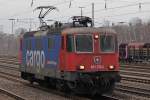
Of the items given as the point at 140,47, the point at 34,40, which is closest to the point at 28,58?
the point at 34,40

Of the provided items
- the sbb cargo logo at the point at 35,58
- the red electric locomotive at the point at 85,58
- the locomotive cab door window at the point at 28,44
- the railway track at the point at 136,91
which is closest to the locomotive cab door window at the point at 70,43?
the red electric locomotive at the point at 85,58

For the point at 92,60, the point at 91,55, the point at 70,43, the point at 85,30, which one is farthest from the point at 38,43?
the point at 92,60

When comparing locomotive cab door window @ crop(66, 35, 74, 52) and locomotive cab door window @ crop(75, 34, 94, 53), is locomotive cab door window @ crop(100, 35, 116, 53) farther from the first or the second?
locomotive cab door window @ crop(66, 35, 74, 52)

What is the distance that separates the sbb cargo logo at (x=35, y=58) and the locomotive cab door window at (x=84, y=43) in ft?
10.5

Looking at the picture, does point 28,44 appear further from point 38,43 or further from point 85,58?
point 85,58

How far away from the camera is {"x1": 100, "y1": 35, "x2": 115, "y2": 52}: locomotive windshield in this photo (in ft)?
56.3

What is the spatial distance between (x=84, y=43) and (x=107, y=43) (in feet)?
3.22

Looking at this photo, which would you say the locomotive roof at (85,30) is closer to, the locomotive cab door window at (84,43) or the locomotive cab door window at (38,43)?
the locomotive cab door window at (84,43)

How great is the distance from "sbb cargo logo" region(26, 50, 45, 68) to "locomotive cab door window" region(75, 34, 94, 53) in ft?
10.5

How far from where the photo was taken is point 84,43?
17.0m

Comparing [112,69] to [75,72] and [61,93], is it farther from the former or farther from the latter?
[61,93]

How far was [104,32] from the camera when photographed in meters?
17.3

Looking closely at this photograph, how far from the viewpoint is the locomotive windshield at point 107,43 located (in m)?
17.2

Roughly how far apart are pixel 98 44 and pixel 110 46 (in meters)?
0.57
